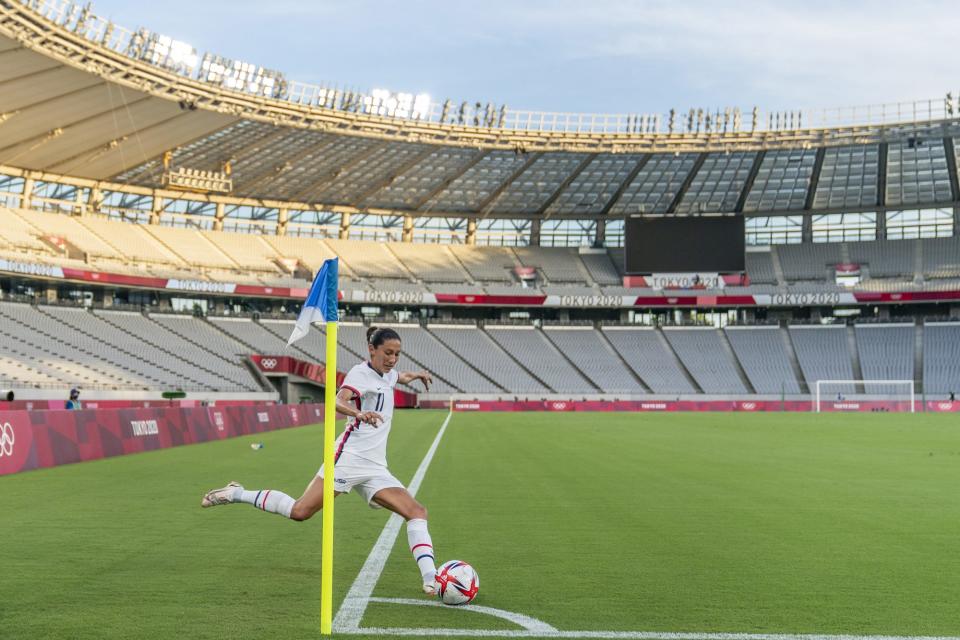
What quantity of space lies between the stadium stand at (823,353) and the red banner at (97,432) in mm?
51225

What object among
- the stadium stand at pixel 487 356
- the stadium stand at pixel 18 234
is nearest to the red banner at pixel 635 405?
the stadium stand at pixel 487 356

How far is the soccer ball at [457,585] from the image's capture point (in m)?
6.35

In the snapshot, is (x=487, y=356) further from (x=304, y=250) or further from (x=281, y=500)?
(x=281, y=500)

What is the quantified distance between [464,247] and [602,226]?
1243 centimetres

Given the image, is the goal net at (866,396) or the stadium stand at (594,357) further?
the stadium stand at (594,357)

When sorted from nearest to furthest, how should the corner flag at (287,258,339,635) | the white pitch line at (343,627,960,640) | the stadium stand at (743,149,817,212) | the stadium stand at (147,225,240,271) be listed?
1. the white pitch line at (343,627,960,640)
2. the corner flag at (287,258,339,635)
3. the stadium stand at (743,149,817,212)
4. the stadium stand at (147,225,240,271)

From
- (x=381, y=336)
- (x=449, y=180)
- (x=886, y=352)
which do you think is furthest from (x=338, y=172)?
(x=381, y=336)

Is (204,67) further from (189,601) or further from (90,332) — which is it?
(189,601)

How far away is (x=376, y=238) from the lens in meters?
82.9

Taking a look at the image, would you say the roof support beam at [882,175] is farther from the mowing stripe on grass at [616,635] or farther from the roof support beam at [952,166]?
the mowing stripe on grass at [616,635]

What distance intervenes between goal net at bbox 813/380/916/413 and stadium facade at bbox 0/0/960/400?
2668 millimetres

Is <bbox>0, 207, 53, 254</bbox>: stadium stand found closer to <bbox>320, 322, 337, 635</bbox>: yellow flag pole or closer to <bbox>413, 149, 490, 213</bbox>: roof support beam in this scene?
<bbox>413, 149, 490, 213</bbox>: roof support beam

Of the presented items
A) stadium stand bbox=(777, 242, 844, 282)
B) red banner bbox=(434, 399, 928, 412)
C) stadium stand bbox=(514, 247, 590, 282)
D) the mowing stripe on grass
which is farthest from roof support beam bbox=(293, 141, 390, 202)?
the mowing stripe on grass

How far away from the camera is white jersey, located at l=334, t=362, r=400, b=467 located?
6.86 m
